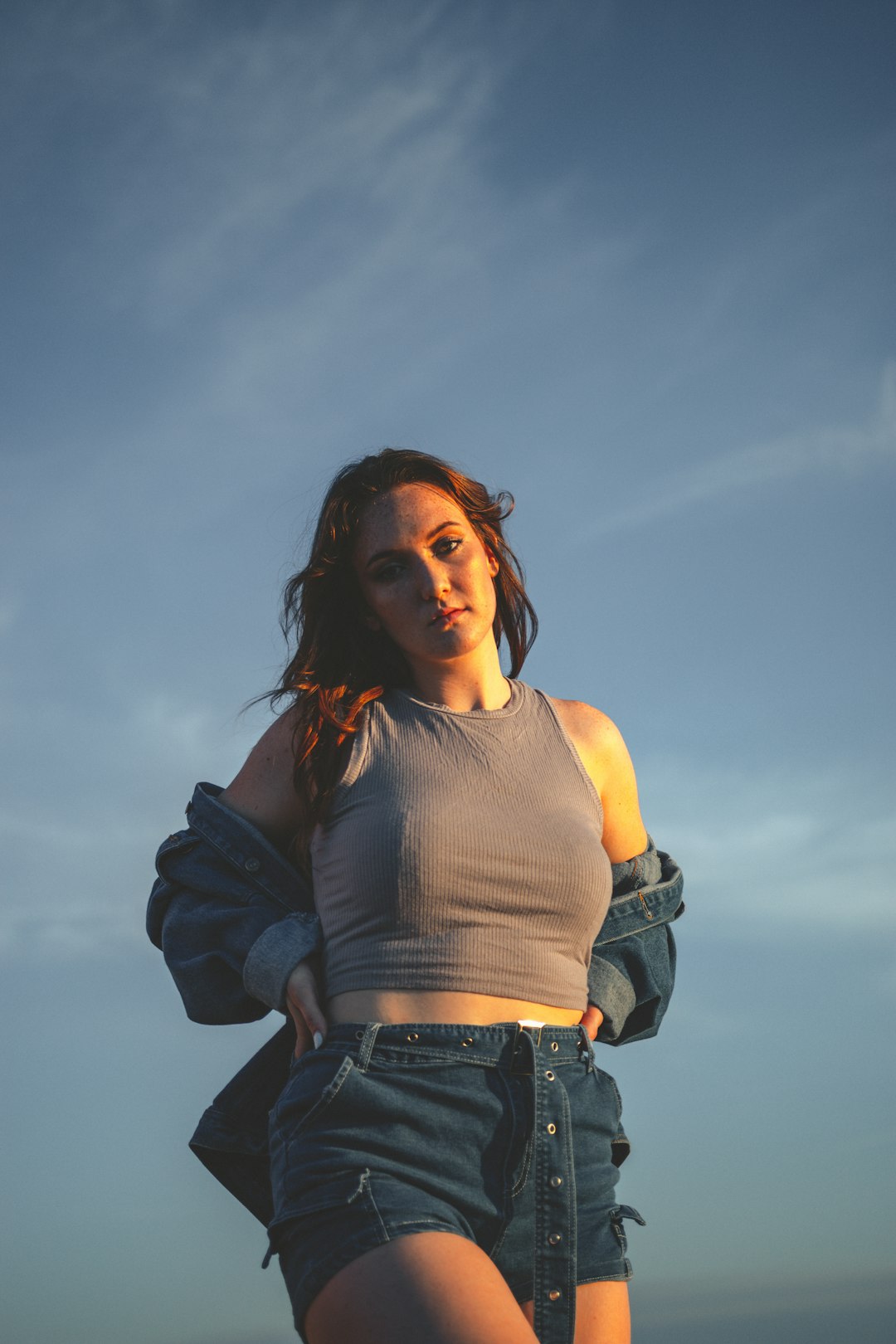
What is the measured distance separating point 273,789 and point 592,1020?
1.19 metres

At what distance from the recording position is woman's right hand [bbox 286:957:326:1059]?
3.23 metres

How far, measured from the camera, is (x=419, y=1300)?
8.60 feet

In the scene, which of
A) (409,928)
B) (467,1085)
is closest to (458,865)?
(409,928)

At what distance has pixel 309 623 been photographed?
4.07m

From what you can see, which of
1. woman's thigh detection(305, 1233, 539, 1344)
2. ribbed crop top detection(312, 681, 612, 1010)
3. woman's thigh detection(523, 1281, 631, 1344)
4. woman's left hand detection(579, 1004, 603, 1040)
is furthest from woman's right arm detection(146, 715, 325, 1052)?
woman's thigh detection(523, 1281, 631, 1344)

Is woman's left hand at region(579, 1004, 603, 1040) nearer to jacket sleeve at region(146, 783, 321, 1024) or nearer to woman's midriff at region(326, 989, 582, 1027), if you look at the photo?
woman's midriff at region(326, 989, 582, 1027)

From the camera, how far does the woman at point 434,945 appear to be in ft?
9.46

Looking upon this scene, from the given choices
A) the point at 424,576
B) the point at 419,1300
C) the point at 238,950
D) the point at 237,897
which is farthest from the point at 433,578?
the point at 419,1300

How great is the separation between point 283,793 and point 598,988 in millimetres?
1129

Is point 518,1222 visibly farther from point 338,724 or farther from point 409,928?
point 338,724

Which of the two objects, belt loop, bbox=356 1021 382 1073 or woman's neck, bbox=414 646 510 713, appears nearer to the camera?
belt loop, bbox=356 1021 382 1073

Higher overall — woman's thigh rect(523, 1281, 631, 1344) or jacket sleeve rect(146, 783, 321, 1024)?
jacket sleeve rect(146, 783, 321, 1024)

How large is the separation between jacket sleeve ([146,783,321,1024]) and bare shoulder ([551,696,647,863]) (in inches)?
38.1

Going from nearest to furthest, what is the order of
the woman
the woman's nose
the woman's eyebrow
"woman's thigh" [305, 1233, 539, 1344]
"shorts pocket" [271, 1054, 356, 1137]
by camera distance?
"woman's thigh" [305, 1233, 539, 1344]
the woman
"shorts pocket" [271, 1054, 356, 1137]
the woman's nose
the woman's eyebrow
